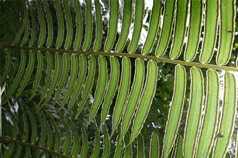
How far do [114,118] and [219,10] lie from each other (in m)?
0.34

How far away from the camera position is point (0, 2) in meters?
1.13

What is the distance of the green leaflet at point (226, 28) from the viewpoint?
19.5 inches

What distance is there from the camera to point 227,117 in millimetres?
503

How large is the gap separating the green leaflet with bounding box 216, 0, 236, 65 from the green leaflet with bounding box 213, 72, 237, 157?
5 cm

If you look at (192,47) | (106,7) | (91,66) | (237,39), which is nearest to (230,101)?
(192,47)

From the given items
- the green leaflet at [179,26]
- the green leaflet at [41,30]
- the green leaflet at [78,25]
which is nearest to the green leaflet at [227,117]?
the green leaflet at [179,26]

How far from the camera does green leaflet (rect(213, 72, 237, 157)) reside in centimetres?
50

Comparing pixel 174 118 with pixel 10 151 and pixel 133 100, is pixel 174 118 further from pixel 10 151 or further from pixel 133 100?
pixel 10 151

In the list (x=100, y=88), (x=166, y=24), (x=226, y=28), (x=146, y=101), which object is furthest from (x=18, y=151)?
(x=226, y=28)

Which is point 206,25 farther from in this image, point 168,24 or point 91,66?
point 91,66

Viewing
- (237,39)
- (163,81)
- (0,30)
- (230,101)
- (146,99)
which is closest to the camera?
(230,101)

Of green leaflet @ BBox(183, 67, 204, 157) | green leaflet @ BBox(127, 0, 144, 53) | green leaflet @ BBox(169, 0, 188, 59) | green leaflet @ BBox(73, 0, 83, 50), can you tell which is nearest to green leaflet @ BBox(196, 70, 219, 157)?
green leaflet @ BBox(183, 67, 204, 157)

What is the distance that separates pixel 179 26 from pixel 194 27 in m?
0.03

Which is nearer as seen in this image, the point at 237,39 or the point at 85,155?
the point at 85,155
